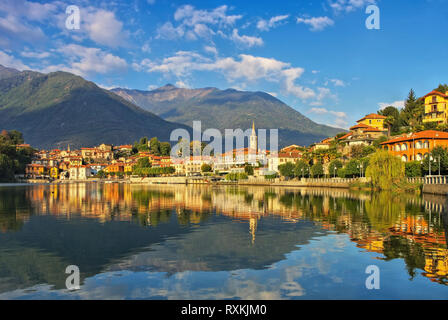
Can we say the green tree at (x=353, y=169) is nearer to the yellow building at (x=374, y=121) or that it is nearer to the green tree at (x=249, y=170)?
the yellow building at (x=374, y=121)

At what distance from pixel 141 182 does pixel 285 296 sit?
155 metres

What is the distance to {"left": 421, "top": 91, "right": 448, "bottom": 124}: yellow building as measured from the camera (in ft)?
291

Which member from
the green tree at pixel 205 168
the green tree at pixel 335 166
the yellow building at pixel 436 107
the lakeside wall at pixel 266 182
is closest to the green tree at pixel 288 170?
the lakeside wall at pixel 266 182

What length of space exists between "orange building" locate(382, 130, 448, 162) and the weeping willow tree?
9980mm

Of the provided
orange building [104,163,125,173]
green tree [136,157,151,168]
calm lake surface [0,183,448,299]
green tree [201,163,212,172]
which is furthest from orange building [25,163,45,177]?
calm lake surface [0,183,448,299]

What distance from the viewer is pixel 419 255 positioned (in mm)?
15852

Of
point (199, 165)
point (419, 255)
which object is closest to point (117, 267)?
point (419, 255)

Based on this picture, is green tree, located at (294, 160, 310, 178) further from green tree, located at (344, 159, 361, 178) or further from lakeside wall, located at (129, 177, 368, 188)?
green tree, located at (344, 159, 361, 178)

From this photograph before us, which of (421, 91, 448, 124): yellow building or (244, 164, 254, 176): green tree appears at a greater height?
(421, 91, 448, 124): yellow building

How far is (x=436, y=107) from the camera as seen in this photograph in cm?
9025

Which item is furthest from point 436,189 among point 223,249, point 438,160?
point 223,249

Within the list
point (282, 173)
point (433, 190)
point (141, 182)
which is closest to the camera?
point (433, 190)

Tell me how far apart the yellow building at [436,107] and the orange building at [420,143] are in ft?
64.3

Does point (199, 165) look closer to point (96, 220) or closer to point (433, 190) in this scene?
point (433, 190)
